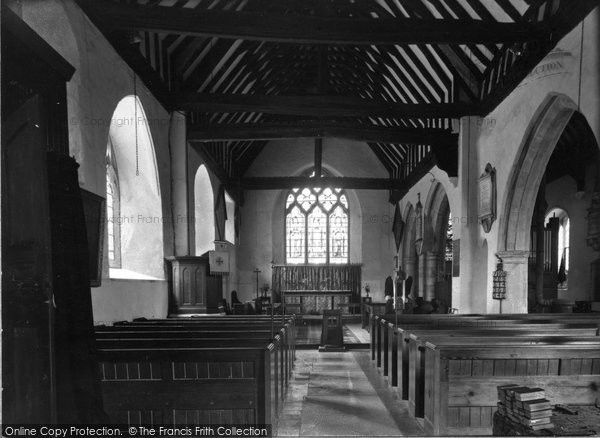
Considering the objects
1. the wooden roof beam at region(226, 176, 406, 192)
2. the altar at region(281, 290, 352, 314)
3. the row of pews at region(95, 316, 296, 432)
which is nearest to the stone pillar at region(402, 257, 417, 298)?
the altar at region(281, 290, 352, 314)

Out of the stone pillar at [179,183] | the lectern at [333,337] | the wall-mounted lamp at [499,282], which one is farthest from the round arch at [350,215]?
the wall-mounted lamp at [499,282]

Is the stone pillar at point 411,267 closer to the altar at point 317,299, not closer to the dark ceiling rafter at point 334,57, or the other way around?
the altar at point 317,299

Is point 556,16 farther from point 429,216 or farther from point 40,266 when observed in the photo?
point 429,216

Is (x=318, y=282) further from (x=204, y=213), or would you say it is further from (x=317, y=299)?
(x=204, y=213)

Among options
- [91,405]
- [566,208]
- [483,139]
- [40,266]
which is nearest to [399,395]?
[91,405]

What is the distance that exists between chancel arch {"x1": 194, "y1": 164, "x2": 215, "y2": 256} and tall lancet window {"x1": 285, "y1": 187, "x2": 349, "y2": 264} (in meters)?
4.85

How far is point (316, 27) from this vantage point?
5637 mm

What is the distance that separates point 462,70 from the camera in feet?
28.6

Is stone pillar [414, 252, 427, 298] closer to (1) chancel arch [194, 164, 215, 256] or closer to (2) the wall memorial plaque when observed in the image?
(2) the wall memorial plaque

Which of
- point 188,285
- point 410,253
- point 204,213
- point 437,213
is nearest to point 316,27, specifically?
point 188,285

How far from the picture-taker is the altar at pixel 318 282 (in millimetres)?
15258

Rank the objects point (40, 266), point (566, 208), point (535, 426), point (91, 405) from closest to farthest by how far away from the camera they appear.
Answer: point (40, 266) → point (91, 405) → point (535, 426) → point (566, 208)

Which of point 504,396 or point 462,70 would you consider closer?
point 504,396

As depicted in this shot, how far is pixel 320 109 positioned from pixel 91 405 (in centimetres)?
679
